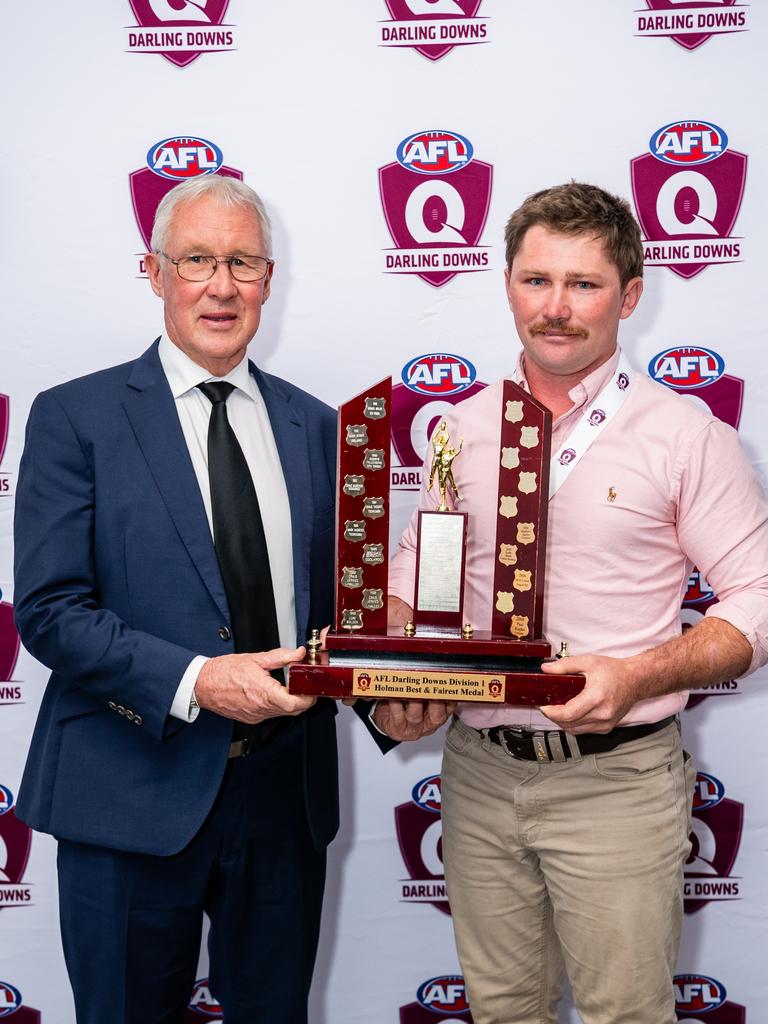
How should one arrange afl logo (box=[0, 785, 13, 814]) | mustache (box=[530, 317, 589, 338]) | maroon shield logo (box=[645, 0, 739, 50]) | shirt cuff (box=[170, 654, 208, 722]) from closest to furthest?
shirt cuff (box=[170, 654, 208, 722]) → mustache (box=[530, 317, 589, 338]) → maroon shield logo (box=[645, 0, 739, 50]) → afl logo (box=[0, 785, 13, 814])

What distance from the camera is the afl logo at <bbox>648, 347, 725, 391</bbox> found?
8.20ft

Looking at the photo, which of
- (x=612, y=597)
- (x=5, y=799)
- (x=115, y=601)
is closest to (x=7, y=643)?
(x=5, y=799)

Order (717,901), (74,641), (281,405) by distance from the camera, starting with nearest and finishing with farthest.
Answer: (74,641)
(281,405)
(717,901)

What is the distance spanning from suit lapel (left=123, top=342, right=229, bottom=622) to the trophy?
0.76 ft

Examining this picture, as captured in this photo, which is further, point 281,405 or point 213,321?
point 281,405

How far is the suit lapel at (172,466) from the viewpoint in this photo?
1810 millimetres

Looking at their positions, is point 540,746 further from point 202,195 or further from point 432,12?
point 432,12

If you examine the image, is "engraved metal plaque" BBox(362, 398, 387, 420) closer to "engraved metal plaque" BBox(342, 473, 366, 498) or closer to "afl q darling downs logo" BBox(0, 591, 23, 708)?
"engraved metal plaque" BBox(342, 473, 366, 498)

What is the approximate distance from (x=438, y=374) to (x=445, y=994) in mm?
1612

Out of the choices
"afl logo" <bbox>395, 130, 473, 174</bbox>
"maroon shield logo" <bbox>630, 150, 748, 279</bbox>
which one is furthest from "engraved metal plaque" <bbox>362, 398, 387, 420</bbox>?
"maroon shield logo" <bbox>630, 150, 748, 279</bbox>

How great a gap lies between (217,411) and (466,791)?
856 mm

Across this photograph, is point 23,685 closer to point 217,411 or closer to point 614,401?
point 217,411

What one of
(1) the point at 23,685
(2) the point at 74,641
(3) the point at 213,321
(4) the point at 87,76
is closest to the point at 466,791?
(2) the point at 74,641

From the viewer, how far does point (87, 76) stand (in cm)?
248
